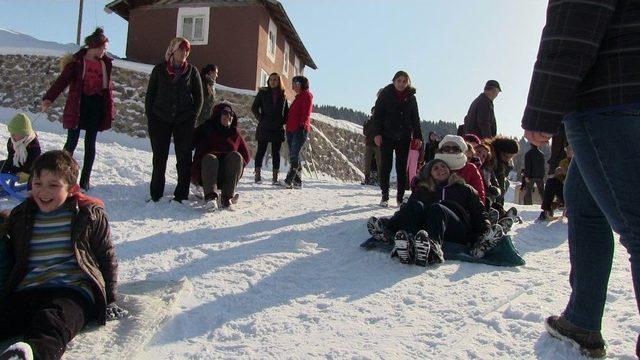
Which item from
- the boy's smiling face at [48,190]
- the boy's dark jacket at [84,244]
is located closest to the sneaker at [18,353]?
the boy's dark jacket at [84,244]

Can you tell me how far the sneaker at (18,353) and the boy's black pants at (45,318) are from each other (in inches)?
1.9

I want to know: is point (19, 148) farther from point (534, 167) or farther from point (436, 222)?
point (534, 167)

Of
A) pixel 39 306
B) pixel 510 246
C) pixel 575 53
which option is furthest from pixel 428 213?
pixel 39 306

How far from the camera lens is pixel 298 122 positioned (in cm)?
859

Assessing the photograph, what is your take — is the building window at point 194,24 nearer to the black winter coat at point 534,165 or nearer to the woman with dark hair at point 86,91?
the black winter coat at point 534,165

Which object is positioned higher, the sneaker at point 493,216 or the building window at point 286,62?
the building window at point 286,62

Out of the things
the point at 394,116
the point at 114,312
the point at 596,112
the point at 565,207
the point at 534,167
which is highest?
the point at 394,116

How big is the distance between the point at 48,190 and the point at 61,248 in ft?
0.94

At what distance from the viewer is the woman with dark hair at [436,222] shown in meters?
3.82

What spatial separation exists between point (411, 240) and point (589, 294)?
170cm

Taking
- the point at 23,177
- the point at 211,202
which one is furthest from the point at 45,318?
the point at 23,177

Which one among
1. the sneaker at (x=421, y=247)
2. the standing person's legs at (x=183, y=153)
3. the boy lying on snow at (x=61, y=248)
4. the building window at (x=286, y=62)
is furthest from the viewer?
the building window at (x=286, y=62)

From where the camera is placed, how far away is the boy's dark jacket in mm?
2496

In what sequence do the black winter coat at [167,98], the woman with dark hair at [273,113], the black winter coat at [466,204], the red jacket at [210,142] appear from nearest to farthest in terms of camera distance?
the black winter coat at [466,204] < the black winter coat at [167,98] < the red jacket at [210,142] < the woman with dark hair at [273,113]
